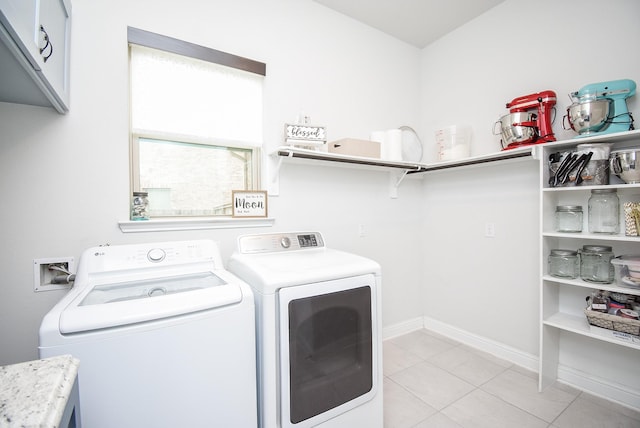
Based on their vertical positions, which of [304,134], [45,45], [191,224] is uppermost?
[45,45]

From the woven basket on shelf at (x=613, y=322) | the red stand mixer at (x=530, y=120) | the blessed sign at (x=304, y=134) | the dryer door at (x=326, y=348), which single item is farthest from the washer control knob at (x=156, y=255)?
the woven basket on shelf at (x=613, y=322)

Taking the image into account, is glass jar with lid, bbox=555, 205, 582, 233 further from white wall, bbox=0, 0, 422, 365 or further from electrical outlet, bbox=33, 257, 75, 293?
electrical outlet, bbox=33, 257, 75, 293

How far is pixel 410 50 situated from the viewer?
286 centimetres

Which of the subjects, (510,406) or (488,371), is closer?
(510,406)

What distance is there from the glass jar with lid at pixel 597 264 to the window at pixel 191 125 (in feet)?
7.26

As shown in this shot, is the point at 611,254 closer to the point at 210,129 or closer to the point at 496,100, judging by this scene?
the point at 496,100

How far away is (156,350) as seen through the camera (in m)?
0.94

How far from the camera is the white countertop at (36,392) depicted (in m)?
0.43

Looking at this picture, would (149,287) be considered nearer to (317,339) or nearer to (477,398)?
(317,339)

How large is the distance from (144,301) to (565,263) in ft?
7.93

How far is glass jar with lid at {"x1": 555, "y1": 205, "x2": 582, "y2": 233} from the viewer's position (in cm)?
184

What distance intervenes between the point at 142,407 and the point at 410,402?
1.58 m

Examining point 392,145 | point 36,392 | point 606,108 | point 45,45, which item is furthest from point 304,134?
point 606,108

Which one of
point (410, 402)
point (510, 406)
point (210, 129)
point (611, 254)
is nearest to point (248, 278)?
point (210, 129)
